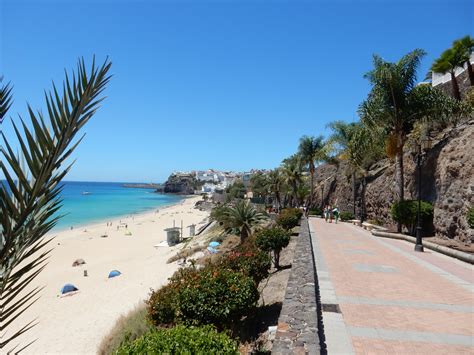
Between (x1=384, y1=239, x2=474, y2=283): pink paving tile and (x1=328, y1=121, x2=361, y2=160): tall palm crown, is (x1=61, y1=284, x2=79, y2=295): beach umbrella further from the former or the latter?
(x1=328, y1=121, x2=361, y2=160): tall palm crown

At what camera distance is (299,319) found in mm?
5406

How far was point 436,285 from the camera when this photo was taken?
8.91 meters

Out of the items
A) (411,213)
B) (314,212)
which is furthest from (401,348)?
(314,212)

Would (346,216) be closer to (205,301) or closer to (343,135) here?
(343,135)

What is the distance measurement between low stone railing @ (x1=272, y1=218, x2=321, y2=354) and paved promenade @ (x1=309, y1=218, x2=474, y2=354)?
45 cm

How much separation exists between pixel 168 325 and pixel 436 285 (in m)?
7.19

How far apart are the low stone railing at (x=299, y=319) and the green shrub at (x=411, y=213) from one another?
12453 mm

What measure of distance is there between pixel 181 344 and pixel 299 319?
250 centimetres

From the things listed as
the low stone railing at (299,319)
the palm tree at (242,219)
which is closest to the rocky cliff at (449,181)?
the palm tree at (242,219)

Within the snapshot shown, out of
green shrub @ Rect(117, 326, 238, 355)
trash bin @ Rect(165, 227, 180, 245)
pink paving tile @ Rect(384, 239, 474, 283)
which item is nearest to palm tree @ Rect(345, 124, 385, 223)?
pink paving tile @ Rect(384, 239, 474, 283)

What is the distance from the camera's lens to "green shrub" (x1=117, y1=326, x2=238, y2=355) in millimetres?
3494

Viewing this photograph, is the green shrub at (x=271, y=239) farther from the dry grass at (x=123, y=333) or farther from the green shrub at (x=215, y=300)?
the green shrub at (x=215, y=300)

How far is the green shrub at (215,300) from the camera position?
609 cm

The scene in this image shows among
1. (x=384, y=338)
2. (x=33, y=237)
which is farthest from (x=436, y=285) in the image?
(x=33, y=237)
